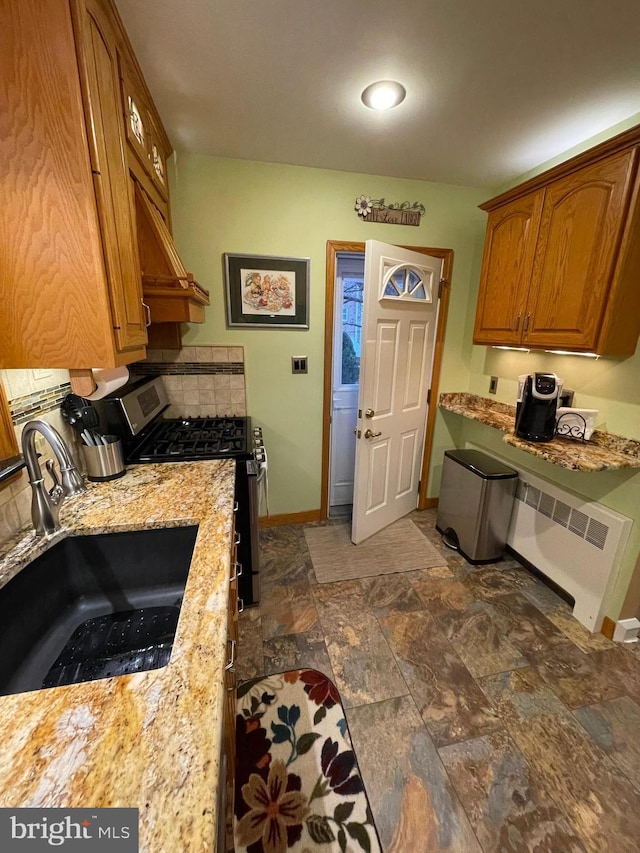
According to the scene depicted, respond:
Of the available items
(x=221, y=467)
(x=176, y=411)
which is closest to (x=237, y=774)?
(x=221, y=467)

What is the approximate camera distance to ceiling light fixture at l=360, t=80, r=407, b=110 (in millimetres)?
1401

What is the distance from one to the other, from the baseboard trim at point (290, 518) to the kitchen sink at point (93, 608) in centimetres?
156

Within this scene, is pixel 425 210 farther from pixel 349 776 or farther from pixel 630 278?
pixel 349 776

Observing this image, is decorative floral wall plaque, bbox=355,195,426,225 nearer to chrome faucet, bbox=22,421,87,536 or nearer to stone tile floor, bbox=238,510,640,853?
chrome faucet, bbox=22,421,87,536

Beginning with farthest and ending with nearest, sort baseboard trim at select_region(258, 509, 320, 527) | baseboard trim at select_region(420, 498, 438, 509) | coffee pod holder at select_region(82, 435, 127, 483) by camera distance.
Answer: baseboard trim at select_region(420, 498, 438, 509) → baseboard trim at select_region(258, 509, 320, 527) → coffee pod holder at select_region(82, 435, 127, 483)

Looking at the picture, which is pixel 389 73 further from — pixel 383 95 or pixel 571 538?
pixel 571 538

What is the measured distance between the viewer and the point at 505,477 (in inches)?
85.3

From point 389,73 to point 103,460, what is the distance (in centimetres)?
198

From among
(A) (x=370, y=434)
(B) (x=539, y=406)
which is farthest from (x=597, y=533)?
(A) (x=370, y=434)

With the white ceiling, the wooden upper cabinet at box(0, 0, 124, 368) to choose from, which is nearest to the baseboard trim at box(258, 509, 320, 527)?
the wooden upper cabinet at box(0, 0, 124, 368)

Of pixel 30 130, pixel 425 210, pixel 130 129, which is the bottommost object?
pixel 30 130

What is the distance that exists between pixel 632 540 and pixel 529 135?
213 cm

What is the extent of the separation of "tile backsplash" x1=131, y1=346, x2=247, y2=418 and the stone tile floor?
119cm

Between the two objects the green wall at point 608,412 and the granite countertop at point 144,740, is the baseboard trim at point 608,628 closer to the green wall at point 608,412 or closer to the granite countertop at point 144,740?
the green wall at point 608,412
